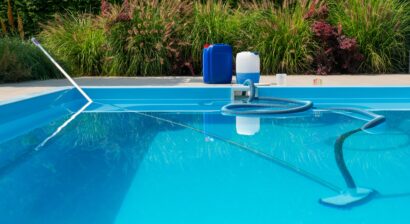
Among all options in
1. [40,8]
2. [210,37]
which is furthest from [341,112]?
[40,8]

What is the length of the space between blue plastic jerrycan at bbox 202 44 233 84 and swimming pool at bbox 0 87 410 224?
99 centimetres

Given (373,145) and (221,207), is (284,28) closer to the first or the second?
(373,145)

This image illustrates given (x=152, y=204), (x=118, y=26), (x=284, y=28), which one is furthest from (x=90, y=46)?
(x=152, y=204)

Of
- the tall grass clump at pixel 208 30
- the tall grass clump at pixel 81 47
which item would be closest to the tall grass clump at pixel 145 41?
the tall grass clump at pixel 208 30

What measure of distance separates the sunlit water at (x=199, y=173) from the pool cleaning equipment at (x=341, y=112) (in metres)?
0.04

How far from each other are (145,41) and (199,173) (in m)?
5.26

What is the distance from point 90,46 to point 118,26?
0.61 meters

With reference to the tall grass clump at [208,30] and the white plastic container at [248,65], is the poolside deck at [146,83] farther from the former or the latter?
the tall grass clump at [208,30]

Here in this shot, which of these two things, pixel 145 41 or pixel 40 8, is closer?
pixel 145 41

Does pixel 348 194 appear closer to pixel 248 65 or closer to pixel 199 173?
pixel 199 173

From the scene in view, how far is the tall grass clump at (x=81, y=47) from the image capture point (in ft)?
25.1

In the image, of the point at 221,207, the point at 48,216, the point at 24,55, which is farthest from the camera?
the point at 24,55

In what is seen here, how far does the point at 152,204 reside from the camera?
1949 millimetres

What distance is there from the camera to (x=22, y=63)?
6652 millimetres
